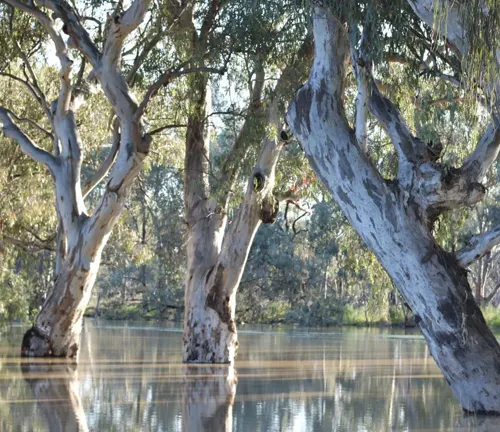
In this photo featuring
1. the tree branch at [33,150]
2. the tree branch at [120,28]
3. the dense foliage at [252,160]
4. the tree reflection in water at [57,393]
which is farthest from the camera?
the tree branch at [33,150]

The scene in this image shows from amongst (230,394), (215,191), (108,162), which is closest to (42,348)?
(108,162)

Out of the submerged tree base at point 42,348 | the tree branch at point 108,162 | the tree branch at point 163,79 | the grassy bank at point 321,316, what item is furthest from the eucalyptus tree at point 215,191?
the grassy bank at point 321,316

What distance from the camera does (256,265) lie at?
38094 mm

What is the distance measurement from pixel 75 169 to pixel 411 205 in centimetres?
792

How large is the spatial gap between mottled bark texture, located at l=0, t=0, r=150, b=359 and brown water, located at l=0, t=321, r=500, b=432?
62 cm

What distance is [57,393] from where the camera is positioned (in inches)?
415

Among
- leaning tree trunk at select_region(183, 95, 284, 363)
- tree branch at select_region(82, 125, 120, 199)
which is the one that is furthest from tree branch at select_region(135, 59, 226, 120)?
tree branch at select_region(82, 125, 120, 199)

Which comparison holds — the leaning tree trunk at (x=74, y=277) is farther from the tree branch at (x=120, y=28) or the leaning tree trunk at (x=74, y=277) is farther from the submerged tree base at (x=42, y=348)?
the tree branch at (x=120, y=28)

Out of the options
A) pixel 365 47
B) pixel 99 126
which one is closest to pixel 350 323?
pixel 99 126

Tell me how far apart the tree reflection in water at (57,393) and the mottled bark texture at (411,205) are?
9.54 ft

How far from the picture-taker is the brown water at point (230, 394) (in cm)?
848

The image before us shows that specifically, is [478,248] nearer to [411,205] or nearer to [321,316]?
[411,205]

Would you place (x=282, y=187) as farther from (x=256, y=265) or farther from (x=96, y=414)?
(x=256, y=265)

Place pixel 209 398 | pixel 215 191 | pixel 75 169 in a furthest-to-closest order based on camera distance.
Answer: pixel 75 169 → pixel 215 191 → pixel 209 398
